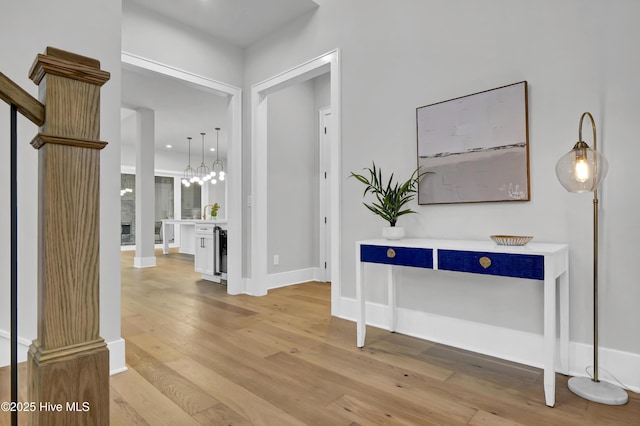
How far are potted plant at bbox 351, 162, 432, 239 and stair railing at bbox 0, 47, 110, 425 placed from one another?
1.90m

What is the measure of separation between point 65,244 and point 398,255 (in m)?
1.84

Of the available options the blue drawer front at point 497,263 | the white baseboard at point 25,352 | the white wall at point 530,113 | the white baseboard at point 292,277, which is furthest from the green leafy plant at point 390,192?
the white baseboard at point 292,277

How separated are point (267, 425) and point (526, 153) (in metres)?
2.02

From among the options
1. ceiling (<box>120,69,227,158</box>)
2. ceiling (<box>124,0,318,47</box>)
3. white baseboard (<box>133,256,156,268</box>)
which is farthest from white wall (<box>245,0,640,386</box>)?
white baseboard (<box>133,256,156,268</box>)

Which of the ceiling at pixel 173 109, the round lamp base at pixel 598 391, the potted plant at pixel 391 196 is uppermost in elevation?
the ceiling at pixel 173 109

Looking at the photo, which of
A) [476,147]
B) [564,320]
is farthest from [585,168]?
[564,320]

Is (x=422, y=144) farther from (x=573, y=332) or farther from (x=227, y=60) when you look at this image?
(x=227, y=60)

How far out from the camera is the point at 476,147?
93.7 inches

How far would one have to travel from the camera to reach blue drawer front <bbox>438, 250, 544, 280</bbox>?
5.79ft

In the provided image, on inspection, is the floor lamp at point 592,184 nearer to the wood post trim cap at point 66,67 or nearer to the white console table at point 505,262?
the white console table at point 505,262

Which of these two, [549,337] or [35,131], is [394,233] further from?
[35,131]

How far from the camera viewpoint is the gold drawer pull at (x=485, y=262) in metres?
1.91

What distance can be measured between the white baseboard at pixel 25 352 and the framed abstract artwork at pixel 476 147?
2153mm

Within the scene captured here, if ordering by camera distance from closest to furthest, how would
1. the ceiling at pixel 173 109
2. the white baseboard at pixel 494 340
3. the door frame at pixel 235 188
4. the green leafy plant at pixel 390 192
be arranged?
1. the white baseboard at pixel 494 340
2. the green leafy plant at pixel 390 192
3. the door frame at pixel 235 188
4. the ceiling at pixel 173 109
